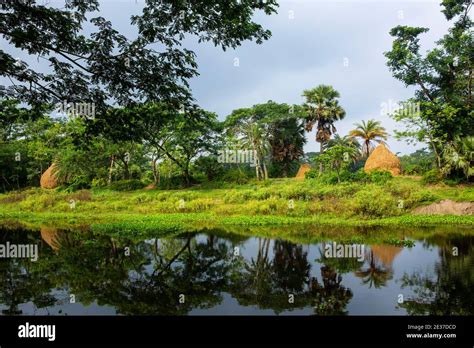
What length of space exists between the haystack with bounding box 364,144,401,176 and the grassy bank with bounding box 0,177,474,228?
14.3 ft

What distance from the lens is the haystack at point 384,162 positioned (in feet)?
96.1

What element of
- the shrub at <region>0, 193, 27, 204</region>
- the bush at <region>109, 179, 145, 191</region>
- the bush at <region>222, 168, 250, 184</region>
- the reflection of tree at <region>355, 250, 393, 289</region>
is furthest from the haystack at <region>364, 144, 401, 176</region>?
the shrub at <region>0, 193, 27, 204</region>

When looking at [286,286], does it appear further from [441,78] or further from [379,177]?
[441,78]

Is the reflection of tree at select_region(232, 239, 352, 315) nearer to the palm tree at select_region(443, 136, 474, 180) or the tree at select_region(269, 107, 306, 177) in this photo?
the palm tree at select_region(443, 136, 474, 180)

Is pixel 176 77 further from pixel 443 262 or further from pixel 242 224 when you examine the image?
pixel 242 224

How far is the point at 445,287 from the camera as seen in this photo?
23.9 ft

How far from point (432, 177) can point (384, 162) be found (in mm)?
6513

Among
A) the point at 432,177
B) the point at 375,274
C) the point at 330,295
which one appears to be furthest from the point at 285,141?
the point at 330,295

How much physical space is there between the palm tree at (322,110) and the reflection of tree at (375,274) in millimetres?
32758

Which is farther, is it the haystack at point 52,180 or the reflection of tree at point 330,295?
the haystack at point 52,180

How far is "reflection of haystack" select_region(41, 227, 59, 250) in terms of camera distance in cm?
1359

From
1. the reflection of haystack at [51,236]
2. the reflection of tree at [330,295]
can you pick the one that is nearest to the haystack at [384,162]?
the reflection of tree at [330,295]

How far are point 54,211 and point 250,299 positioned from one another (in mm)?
23557

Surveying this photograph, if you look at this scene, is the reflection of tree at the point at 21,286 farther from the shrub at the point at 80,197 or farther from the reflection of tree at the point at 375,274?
the shrub at the point at 80,197
